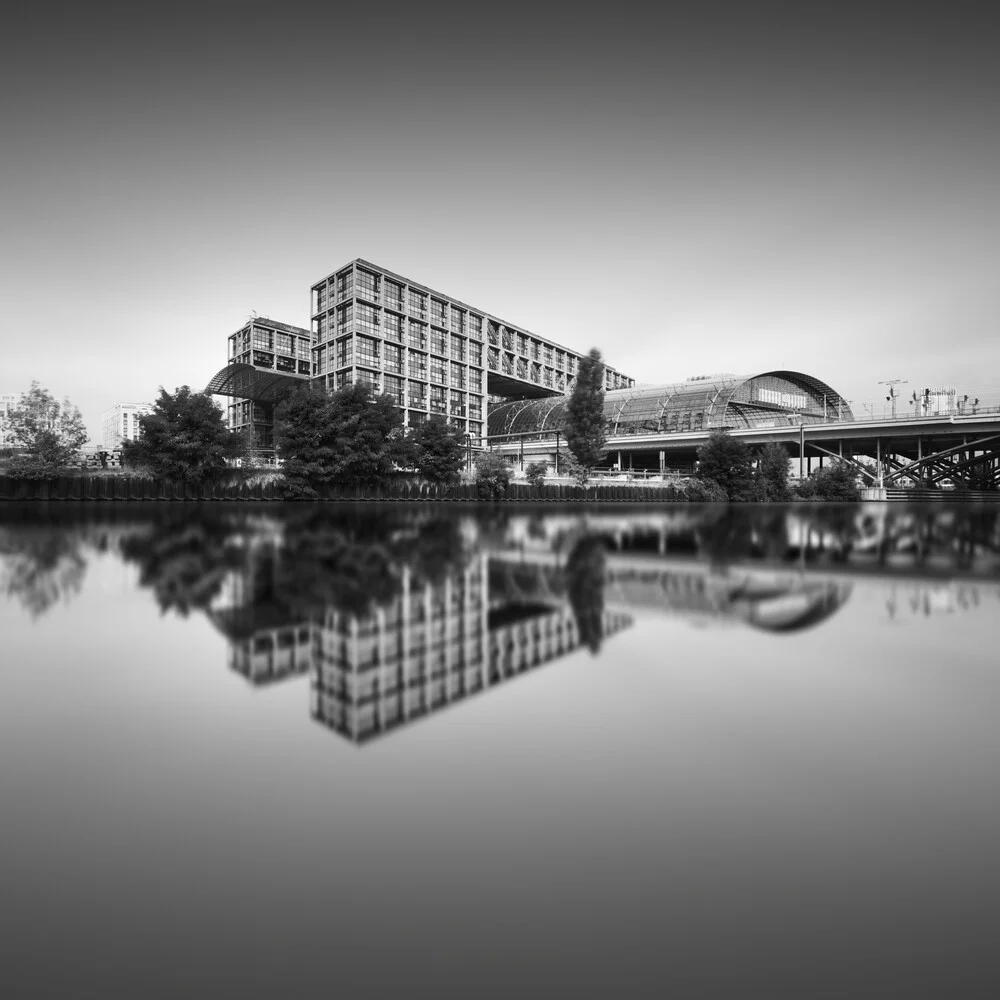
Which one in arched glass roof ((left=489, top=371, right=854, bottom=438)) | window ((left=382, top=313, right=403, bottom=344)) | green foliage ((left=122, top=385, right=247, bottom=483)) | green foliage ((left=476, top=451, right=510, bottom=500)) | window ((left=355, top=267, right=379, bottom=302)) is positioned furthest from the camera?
arched glass roof ((left=489, top=371, right=854, bottom=438))

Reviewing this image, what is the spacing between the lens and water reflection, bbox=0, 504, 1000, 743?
2588 mm

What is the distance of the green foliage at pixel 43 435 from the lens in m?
25.8

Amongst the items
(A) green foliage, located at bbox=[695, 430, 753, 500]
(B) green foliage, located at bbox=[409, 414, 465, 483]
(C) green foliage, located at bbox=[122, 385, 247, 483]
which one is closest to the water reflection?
(C) green foliage, located at bbox=[122, 385, 247, 483]

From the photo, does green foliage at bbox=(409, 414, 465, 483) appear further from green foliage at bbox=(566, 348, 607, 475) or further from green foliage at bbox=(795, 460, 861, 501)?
green foliage at bbox=(795, 460, 861, 501)

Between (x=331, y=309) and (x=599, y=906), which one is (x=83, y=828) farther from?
(x=331, y=309)

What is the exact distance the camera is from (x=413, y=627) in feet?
10.8

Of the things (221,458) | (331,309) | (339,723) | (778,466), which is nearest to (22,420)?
(221,458)

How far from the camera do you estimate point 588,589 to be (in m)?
4.92

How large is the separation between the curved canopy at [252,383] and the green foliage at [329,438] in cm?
3211

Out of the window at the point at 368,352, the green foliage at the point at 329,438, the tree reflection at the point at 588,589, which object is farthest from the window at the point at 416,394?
the tree reflection at the point at 588,589

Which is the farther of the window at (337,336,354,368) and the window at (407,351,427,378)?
the window at (407,351,427,378)

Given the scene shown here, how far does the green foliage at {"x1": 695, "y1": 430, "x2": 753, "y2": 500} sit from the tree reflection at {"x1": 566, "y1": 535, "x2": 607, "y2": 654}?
34329mm

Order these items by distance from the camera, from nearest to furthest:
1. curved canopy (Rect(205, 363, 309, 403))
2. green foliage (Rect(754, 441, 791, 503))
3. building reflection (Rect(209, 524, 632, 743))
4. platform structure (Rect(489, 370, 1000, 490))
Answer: building reflection (Rect(209, 524, 632, 743))
green foliage (Rect(754, 441, 791, 503))
platform structure (Rect(489, 370, 1000, 490))
curved canopy (Rect(205, 363, 309, 403))

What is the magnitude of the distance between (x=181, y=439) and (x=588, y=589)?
2627cm
